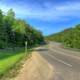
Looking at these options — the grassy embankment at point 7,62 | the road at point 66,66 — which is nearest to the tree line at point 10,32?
the grassy embankment at point 7,62

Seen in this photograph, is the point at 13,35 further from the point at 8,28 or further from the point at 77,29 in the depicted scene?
the point at 77,29

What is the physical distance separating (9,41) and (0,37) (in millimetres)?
7837

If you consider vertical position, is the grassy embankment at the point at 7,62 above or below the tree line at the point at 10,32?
below

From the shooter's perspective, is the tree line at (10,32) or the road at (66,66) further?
the tree line at (10,32)

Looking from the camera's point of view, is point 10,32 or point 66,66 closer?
point 66,66

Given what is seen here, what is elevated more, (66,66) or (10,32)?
(10,32)

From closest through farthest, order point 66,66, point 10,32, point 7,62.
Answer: point 66,66 → point 7,62 → point 10,32

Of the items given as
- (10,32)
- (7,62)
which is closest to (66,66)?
(7,62)

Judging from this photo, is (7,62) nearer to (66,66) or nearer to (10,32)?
(66,66)

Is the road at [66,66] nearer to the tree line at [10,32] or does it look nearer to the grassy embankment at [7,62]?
the grassy embankment at [7,62]

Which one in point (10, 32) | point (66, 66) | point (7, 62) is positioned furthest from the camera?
point (10, 32)

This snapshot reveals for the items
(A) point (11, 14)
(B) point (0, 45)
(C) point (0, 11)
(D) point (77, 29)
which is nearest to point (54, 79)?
(B) point (0, 45)

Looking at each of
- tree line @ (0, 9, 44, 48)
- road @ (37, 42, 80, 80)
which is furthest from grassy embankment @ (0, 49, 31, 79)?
tree line @ (0, 9, 44, 48)

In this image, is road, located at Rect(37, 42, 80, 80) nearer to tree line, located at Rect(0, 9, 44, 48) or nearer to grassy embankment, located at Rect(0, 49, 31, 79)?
grassy embankment, located at Rect(0, 49, 31, 79)
